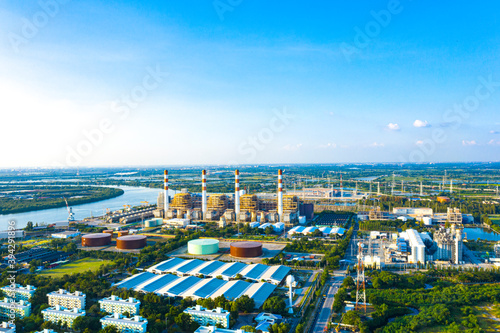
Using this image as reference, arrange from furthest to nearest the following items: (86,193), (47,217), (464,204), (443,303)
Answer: (86,193) < (464,204) < (47,217) < (443,303)

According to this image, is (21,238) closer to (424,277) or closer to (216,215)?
(216,215)

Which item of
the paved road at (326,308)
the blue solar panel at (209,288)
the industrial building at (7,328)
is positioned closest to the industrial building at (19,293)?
the industrial building at (7,328)

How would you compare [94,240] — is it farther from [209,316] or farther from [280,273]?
[209,316]

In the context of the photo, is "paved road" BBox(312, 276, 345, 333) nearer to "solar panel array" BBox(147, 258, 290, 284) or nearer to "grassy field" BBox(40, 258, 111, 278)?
"solar panel array" BBox(147, 258, 290, 284)

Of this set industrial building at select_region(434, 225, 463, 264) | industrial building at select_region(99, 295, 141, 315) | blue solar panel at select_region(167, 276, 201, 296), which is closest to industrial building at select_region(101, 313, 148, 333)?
industrial building at select_region(99, 295, 141, 315)

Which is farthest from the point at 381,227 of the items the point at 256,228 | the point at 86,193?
the point at 86,193
